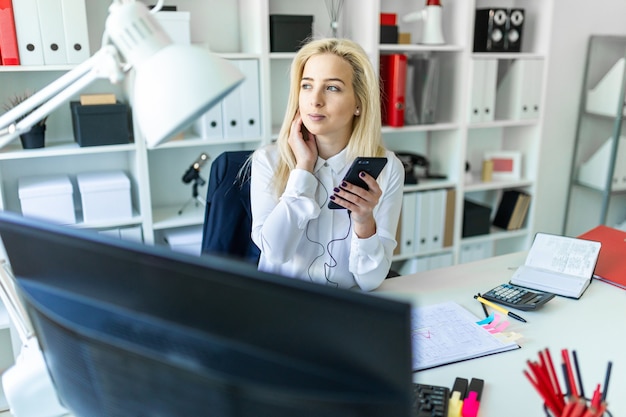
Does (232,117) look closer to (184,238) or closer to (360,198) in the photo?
(184,238)

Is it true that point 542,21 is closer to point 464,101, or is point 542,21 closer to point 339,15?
point 464,101

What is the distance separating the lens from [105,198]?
7.93ft

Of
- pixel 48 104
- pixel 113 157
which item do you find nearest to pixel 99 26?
pixel 113 157

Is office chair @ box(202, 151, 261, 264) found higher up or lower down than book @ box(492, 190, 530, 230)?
higher up

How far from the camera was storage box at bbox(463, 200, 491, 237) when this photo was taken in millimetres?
3184

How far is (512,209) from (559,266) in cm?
173

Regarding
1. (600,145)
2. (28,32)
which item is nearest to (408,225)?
A: (600,145)

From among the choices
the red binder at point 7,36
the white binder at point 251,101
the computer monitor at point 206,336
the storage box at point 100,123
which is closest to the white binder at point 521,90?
the white binder at point 251,101

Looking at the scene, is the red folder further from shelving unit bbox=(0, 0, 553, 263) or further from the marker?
shelving unit bbox=(0, 0, 553, 263)

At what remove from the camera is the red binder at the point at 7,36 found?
6.82 ft

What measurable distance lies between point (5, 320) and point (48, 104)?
2007mm

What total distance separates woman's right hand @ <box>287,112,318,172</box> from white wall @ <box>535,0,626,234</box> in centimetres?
227

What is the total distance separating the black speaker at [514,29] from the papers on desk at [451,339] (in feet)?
6.76

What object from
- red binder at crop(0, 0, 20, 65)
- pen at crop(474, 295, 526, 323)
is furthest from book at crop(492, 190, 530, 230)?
red binder at crop(0, 0, 20, 65)
